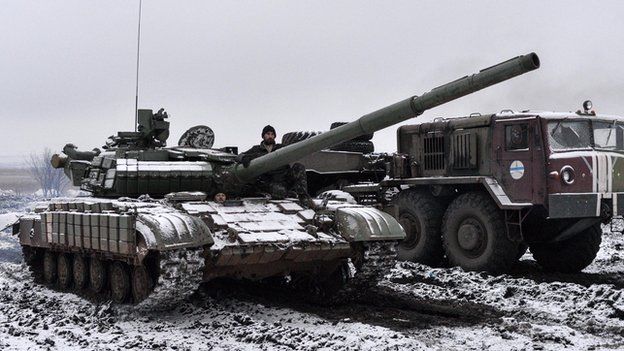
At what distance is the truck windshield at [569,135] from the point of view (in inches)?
555

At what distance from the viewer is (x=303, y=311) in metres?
10.8

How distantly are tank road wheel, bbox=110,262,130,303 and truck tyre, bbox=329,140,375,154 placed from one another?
8.74m

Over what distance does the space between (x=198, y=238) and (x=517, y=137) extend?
6.77 metres

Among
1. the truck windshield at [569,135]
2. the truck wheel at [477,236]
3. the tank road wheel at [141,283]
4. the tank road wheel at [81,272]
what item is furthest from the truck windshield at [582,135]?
the tank road wheel at [81,272]

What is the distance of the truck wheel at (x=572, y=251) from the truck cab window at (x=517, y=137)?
87.4 inches

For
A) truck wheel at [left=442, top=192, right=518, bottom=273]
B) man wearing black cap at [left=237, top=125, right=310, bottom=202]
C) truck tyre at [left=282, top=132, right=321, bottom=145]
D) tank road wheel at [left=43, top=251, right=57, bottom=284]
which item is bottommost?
tank road wheel at [left=43, top=251, right=57, bottom=284]

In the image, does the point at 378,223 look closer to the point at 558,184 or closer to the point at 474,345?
the point at 474,345

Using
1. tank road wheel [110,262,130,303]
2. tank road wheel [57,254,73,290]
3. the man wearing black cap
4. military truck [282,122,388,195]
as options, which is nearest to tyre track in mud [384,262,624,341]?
the man wearing black cap

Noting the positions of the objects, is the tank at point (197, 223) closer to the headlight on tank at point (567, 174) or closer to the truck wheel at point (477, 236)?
the truck wheel at point (477, 236)

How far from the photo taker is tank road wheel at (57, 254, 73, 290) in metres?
13.2

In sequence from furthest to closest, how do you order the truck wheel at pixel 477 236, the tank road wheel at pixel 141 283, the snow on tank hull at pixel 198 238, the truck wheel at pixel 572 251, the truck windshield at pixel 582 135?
the truck wheel at pixel 572 251 → the truck wheel at pixel 477 236 → the truck windshield at pixel 582 135 → the tank road wheel at pixel 141 283 → the snow on tank hull at pixel 198 238

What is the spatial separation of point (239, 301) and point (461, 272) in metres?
4.75

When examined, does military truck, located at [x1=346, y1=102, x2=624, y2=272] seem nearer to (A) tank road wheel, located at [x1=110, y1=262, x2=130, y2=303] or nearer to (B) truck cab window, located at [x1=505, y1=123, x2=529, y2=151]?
(B) truck cab window, located at [x1=505, y1=123, x2=529, y2=151]

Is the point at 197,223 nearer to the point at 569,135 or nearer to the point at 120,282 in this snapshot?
the point at 120,282
